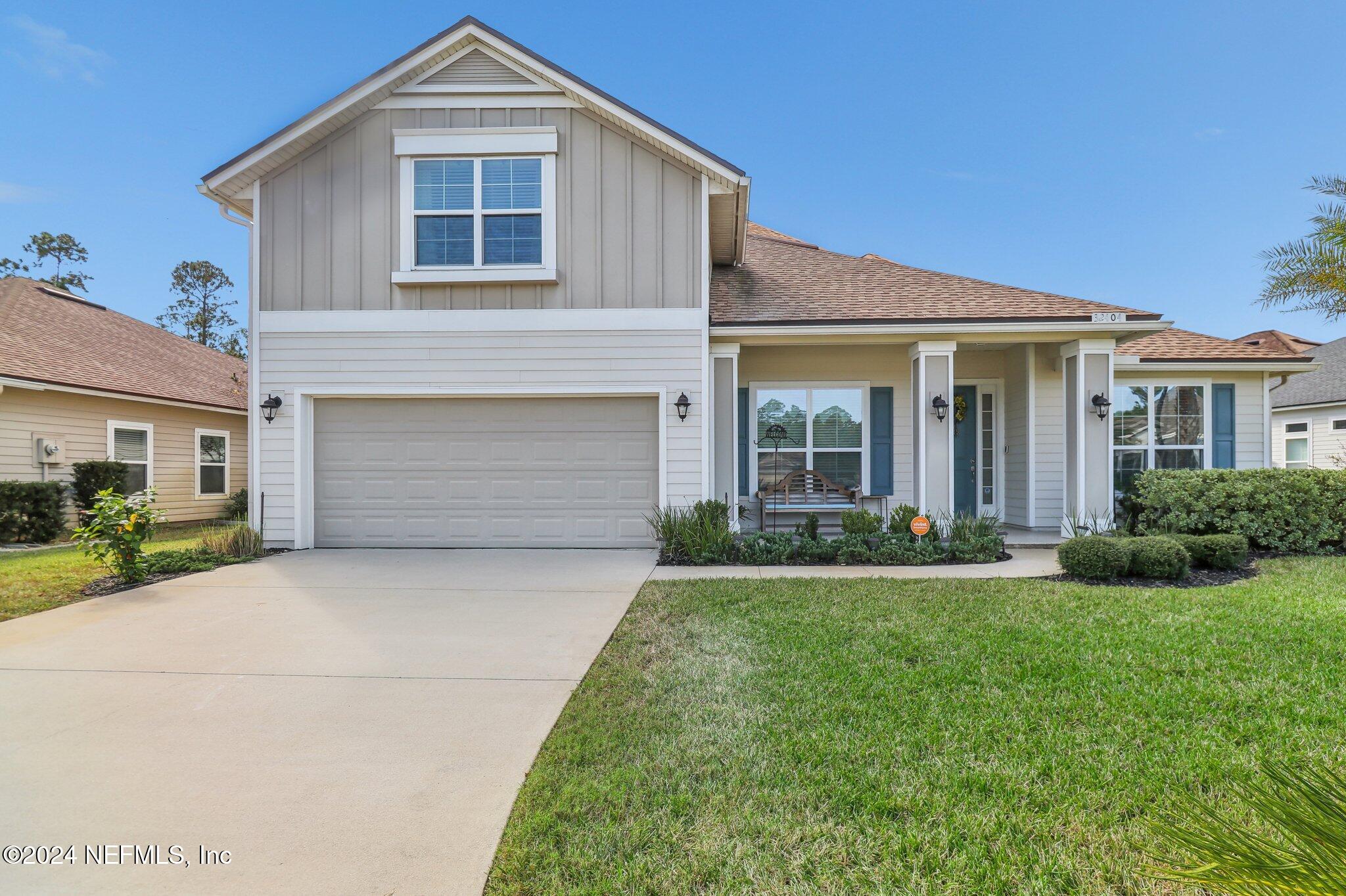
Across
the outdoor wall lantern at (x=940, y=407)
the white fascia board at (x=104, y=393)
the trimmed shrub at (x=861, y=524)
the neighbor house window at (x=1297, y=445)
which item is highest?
the white fascia board at (x=104, y=393)

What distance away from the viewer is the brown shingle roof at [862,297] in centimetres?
954

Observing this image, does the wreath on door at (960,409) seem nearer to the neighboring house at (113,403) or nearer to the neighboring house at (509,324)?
the neighboring house at (509,324)

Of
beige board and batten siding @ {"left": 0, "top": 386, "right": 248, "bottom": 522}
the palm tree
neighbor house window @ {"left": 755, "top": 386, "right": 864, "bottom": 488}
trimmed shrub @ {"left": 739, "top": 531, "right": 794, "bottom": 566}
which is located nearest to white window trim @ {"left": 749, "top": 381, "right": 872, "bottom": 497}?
neighbor house window @ {"left": 755, "top": 386, "right": 864, "bottom": 488}

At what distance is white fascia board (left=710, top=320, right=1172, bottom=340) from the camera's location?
944 cm

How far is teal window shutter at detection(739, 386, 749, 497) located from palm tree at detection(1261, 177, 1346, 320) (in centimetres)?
634

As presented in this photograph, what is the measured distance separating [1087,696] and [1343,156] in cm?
578

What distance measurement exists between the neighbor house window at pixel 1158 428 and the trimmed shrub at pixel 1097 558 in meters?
5.02

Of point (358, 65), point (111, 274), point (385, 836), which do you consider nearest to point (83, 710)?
point (385, 836)

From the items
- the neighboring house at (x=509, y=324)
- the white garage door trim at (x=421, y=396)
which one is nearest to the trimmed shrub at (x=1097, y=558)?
the neighboring house at (x=509, y=324)

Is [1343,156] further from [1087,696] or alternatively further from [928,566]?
[1087,696]

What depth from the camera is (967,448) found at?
11.8m

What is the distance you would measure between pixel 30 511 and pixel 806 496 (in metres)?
12.3

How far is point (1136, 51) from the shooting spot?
14.1 metres

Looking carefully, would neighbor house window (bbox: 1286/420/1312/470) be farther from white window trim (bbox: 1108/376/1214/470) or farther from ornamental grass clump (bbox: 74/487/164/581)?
ornamental grass clump (bbox: 74/487/164/581)
